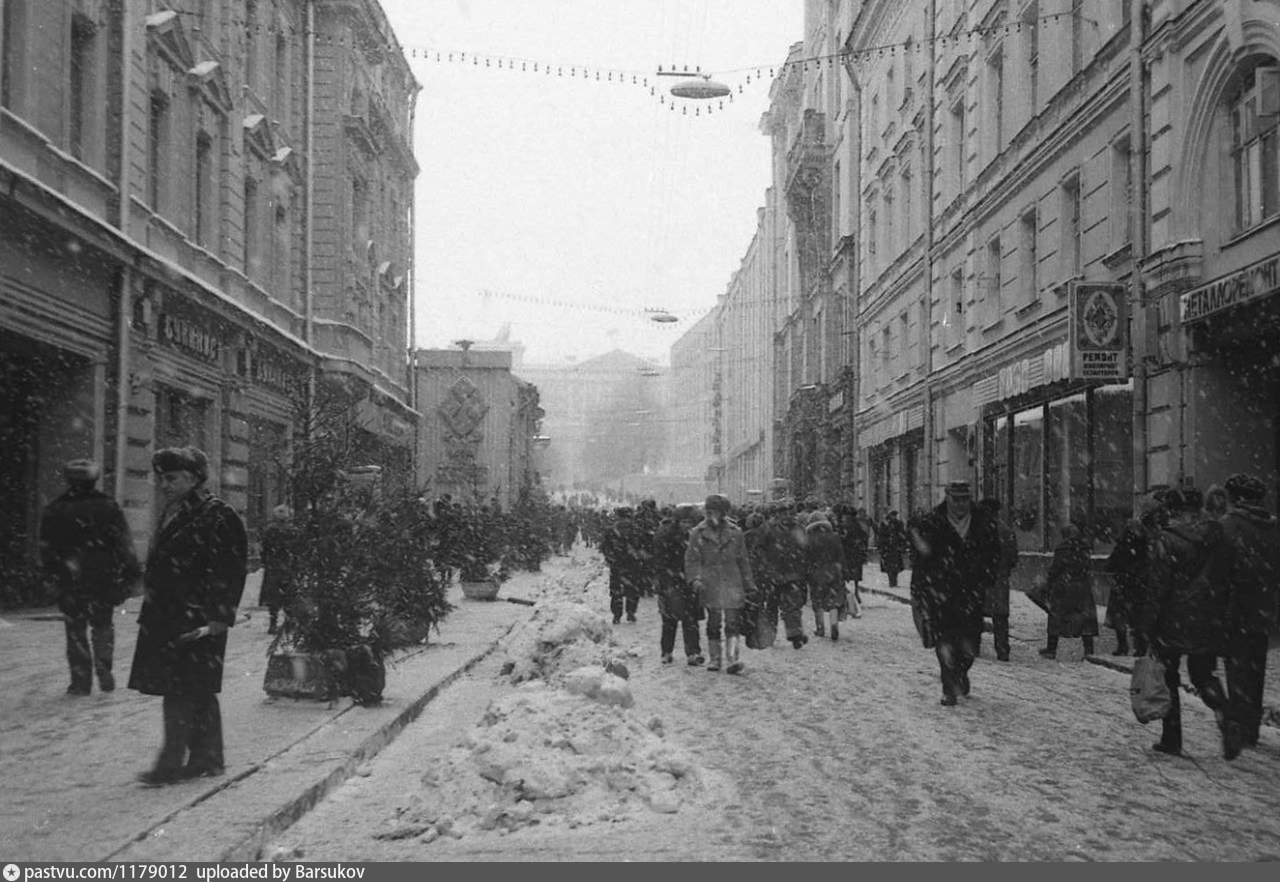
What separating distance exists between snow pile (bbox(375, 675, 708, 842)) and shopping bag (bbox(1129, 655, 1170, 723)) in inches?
108

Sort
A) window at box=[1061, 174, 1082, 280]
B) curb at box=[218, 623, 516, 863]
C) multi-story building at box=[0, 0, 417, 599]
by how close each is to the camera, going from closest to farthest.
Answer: curb at box=[218, 623, 516, 863], multi-story building at box=[0, 0, 417, 599], window at box=[1061, 174, 1082, 280]

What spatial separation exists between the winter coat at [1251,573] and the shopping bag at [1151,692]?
464 mm

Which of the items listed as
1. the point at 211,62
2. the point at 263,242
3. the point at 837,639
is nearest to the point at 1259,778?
the point at 837,639

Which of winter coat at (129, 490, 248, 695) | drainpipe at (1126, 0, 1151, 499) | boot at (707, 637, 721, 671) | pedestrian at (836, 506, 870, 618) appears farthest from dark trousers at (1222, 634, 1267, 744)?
pedestrian at (836, 506, 870, 618)

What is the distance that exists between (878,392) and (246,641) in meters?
25.8

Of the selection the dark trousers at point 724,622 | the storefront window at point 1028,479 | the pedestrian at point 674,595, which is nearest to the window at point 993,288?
the storefront window at point 1028,479

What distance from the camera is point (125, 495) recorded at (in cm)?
1822

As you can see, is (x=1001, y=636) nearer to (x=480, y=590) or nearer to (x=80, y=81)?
(x=480, y=590)

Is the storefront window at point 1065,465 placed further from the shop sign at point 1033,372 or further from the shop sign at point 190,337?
the shop sign at point 190,337

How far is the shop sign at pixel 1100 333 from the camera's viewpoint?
58.2 feet

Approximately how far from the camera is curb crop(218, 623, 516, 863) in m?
5.40

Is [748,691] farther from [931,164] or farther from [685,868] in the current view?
[931,164]

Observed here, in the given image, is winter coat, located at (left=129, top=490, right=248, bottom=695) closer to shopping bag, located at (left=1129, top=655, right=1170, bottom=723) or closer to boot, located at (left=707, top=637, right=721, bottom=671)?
shopping bag, located at (left=1129, top=655, right=1170, bottom=723)

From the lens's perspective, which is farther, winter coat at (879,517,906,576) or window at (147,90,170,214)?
winter coat at (879,517,906,576)
